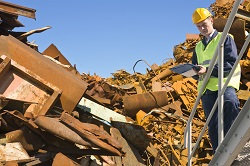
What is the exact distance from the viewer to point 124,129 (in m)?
6.17

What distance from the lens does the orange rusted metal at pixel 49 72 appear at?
18.1 feet

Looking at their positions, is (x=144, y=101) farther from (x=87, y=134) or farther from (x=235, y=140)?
(x=235, y=140)

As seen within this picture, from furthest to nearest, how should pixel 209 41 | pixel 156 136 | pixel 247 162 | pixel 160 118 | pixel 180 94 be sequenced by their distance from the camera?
1. pixel 180 94
2. pixel 160 118
3. pixel 156 136
4. pixel 209 41
5. pixel 247 162

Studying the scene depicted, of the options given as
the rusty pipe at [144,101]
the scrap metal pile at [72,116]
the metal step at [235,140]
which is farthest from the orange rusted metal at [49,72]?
the metal step at [235,140]

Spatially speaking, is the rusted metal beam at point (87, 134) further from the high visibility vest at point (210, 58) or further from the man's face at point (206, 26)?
the man's face at point (206, 26)

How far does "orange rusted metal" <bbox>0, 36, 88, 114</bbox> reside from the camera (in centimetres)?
552

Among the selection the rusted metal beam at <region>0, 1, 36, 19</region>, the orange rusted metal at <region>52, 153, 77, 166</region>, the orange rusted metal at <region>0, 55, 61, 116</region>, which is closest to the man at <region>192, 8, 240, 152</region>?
the orange rusted metal at <region>52, 153, 77, 166</region>

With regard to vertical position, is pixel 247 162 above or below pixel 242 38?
below

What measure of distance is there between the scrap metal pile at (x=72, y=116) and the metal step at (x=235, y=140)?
6.36ft

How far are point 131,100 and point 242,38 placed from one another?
3.06m

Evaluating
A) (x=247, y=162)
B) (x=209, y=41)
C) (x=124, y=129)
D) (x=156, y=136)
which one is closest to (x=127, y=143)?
(x=124, y=129)

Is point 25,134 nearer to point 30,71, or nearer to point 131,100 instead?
point 30,71

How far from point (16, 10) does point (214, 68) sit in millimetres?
4702

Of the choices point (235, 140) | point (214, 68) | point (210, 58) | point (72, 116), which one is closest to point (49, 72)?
point (72, 116)
